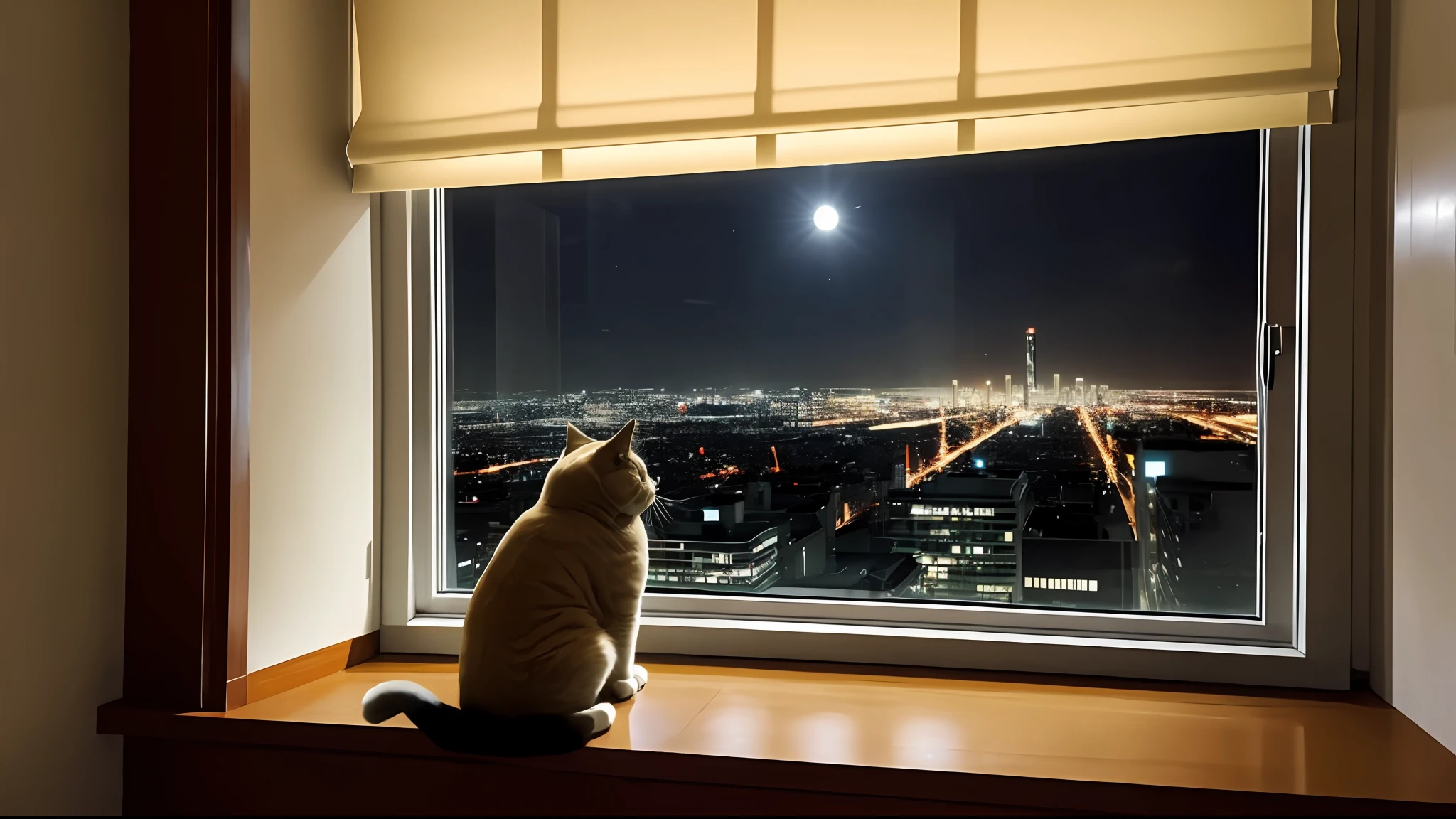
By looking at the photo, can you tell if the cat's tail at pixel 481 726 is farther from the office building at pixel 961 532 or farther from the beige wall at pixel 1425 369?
the beige wall at pixel 1425 369

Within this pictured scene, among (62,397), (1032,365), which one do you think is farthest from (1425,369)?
(62,397)

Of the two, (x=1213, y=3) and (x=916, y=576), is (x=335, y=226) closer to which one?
(x=916, y=576)

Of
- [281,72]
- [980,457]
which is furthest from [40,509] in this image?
[980,457]

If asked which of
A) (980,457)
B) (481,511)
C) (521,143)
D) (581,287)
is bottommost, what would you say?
(481,511)

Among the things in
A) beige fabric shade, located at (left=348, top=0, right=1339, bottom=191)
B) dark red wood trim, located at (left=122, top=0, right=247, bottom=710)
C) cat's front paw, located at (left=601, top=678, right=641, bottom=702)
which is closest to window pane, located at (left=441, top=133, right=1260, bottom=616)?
beige fabric shade, located at (left=348, top=0, right=1339, bottom=191)

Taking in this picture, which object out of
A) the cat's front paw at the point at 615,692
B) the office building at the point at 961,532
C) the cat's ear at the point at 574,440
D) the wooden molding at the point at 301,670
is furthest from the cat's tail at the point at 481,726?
the office building at the point at 961,532

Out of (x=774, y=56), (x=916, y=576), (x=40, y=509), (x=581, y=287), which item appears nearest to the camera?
(x=40, y=509)

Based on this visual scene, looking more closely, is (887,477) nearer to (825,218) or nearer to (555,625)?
(825,218)
